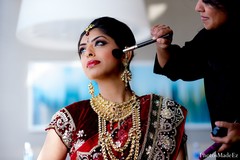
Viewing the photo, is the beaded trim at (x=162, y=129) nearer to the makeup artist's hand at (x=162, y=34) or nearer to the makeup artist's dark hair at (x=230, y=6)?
the makeup artist's hand at (x=162, y=34)

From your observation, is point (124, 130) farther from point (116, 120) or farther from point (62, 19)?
point (62, 19)

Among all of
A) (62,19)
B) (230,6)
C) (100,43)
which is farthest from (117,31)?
(230,6)

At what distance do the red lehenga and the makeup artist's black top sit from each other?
0.28ft

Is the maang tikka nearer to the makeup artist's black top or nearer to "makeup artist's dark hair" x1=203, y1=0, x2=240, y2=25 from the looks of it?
the makeup artist's black top

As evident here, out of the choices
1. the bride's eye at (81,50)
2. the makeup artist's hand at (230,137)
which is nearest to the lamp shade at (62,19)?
the bride's eye at (81,50)

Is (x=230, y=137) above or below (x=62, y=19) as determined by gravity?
below

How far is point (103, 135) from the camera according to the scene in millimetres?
770

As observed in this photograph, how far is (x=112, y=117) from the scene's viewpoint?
0.79 meters

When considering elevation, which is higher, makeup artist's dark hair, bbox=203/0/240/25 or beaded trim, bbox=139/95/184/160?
makeup artist's dark hair, bbox=203/0/240/25

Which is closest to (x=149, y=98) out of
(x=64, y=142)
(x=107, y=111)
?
(x=107, y=111)

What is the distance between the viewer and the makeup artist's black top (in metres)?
0.80

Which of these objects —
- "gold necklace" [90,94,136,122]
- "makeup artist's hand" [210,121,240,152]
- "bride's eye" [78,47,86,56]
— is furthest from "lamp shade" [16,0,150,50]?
"makeup artist's hand" [210,121,240,152]

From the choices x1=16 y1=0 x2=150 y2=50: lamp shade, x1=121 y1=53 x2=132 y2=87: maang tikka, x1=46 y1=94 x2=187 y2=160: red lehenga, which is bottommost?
x1=46 y1=94 x2=187 y2=160: red lehenga

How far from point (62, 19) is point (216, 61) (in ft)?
1.23
